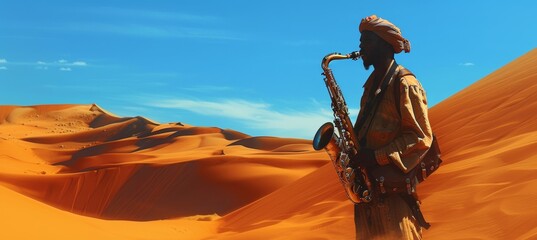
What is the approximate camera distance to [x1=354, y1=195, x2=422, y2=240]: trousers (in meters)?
4.39

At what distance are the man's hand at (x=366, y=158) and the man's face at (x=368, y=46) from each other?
2.07 feet

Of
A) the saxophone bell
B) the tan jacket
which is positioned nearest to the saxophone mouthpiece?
the tan jacket

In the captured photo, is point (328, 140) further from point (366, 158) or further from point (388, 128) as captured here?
point (388, 128)

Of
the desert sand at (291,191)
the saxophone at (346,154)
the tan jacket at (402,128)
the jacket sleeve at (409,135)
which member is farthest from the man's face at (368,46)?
the desert sand at (291,191)

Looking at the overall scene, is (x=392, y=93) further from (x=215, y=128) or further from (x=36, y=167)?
(x=215, y=128)

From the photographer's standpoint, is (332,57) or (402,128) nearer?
(402,128)

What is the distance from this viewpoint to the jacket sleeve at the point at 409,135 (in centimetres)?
428

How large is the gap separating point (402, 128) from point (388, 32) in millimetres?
611

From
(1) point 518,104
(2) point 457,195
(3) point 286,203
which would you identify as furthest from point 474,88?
(2) point 457,195

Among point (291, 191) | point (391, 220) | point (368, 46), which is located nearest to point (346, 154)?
point (391, 220)

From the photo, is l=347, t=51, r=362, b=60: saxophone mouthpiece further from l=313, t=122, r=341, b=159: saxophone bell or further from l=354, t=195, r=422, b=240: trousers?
l=354, t=195, r=422, b=240: trousers

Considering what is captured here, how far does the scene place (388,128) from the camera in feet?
14.6

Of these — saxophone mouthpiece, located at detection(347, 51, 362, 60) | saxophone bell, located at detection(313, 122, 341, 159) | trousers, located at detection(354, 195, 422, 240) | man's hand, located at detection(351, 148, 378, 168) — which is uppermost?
saxophone mouthpiece, located at detection(347, 51, 362, 60)

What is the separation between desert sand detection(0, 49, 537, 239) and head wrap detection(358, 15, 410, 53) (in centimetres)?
431
